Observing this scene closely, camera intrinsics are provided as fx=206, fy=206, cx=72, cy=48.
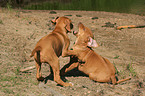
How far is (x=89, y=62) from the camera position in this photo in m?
5.78

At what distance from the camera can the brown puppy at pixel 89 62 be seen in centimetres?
544

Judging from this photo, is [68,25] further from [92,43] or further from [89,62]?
[89,62]

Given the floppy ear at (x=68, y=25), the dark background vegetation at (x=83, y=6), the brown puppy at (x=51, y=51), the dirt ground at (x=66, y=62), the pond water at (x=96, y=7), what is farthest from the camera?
the pond water at (x=96, y=7)

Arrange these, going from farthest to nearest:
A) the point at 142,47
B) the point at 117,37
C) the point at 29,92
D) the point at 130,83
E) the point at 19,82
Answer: the point at 117,37
the point at 142,47
the point at 130,83
the point at 19,82
the point at 29,92

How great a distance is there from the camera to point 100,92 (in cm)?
492

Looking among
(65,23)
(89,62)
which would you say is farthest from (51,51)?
(65,23)

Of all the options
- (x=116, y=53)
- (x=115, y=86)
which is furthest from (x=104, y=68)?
(x=116, y=53)

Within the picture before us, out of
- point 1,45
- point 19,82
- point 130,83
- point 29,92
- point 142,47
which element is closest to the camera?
point 29,92

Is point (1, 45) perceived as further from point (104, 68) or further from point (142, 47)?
point (142, 47)

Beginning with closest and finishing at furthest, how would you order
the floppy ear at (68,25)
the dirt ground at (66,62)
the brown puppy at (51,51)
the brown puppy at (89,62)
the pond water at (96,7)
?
1. the brown puppy at (51,51)
2. the dirt ground at (66,62)
3. the brown puppy at (89,62)
4. the floppy ear at (68,25)
5. the pond water at (96,7)

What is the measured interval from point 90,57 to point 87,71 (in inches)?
15.9

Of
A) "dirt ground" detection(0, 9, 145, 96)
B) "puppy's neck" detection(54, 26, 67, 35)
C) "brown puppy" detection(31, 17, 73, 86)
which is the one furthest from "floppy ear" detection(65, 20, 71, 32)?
"dirt ground" detection(0, 9, 145, 96)

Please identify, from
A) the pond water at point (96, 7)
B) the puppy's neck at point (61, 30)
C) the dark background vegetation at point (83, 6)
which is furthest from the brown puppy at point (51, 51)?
the pond water at point (96, 7)

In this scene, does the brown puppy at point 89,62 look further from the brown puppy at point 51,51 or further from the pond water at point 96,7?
the pond water at point 96,7
